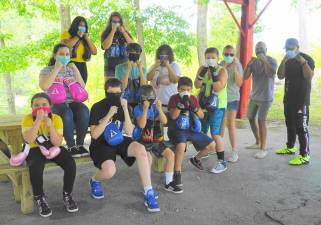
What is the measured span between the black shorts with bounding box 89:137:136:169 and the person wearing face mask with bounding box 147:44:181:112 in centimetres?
134

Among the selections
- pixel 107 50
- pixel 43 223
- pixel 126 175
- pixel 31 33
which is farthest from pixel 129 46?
pixel 31 33

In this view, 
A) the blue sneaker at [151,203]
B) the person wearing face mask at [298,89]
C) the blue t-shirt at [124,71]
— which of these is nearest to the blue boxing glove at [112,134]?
the blue sneaker at [151,203]

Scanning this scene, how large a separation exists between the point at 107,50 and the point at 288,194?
321 cm

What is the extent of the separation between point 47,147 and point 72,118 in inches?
26.9

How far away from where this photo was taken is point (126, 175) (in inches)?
202

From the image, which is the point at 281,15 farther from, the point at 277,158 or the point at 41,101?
the point at 41,101

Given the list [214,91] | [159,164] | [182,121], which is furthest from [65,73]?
[214,91]

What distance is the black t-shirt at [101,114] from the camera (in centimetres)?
399

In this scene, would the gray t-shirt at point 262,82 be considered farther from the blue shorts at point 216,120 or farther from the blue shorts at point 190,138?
the blue shorts at point 190,138

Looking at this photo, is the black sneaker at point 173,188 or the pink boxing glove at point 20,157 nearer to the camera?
the pink boxing glove at point 20,157

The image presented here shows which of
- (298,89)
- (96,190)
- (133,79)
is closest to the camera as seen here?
(96,190)

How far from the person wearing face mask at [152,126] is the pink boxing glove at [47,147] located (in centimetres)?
100

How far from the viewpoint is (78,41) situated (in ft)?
16.6

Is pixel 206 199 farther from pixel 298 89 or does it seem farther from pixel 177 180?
pixel 298 89
